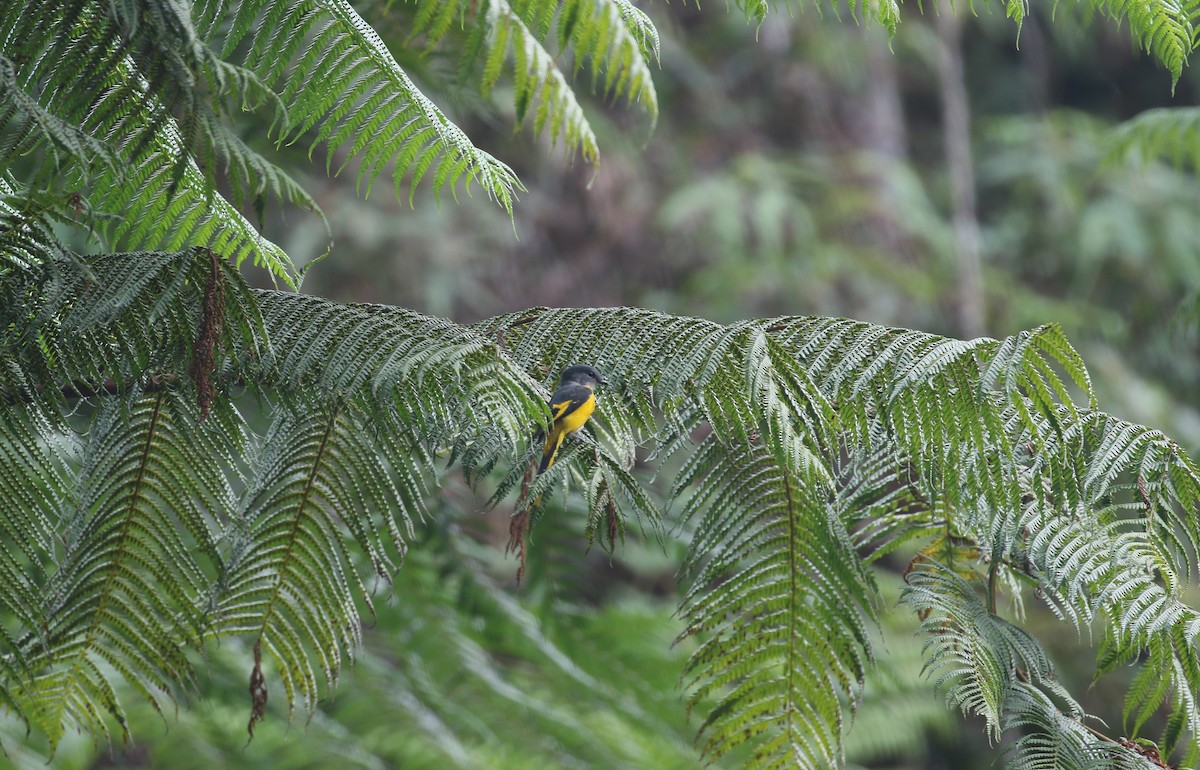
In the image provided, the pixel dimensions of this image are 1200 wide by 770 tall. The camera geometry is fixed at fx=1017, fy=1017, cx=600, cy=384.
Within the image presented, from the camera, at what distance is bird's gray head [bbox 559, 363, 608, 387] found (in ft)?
4.90

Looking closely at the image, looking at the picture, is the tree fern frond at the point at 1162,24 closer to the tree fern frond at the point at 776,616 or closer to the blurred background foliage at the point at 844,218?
the tree fern frond at the point at 776,616

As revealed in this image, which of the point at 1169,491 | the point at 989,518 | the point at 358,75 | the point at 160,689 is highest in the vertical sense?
the point at 358,75

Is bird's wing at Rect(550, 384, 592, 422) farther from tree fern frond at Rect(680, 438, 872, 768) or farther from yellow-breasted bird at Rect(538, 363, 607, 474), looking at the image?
tree fern frond at Rect(680, 438, 872, 768)

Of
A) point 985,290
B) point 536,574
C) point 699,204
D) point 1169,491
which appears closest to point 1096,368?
point 985,290

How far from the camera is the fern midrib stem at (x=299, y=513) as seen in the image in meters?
1.24

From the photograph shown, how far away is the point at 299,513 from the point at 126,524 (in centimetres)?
21

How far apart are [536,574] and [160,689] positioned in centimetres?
51

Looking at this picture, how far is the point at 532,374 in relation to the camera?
1.54m

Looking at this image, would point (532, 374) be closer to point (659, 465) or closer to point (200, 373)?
point (659, 465)

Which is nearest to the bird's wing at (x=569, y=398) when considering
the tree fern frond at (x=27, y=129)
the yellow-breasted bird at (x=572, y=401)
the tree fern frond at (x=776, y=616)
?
the yellow-breasted bird at (x=572, y=401)

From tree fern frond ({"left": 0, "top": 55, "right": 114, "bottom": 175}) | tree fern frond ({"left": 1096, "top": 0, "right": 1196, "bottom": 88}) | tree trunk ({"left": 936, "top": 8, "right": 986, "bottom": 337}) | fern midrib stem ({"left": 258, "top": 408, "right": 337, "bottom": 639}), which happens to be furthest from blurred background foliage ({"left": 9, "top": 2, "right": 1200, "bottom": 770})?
tree fern frond ({"left": 0, "top": 55, "right": 114, "bottom": 175})

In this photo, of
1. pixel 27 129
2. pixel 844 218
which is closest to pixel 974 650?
pixel 27 129

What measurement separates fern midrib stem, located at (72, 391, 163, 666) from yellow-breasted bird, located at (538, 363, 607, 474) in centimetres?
52

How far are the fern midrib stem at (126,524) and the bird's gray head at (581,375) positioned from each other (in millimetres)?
560
